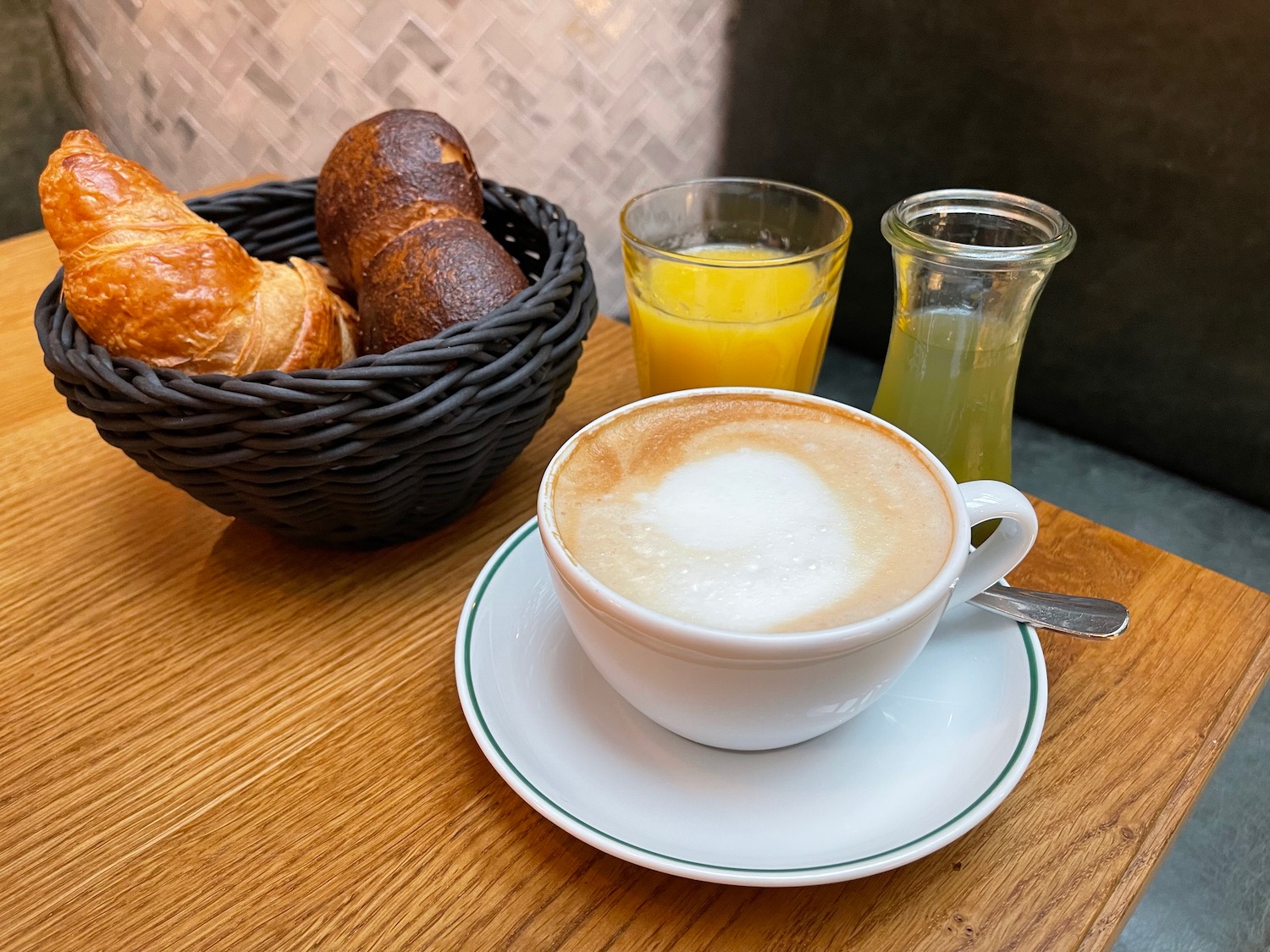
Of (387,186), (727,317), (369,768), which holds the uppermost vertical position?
(387,186)

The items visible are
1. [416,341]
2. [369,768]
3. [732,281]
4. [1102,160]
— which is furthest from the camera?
[1102,160]

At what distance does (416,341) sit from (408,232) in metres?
0.12

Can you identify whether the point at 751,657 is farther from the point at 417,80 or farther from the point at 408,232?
the point at 417,80

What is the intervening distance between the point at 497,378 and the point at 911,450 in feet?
0.84

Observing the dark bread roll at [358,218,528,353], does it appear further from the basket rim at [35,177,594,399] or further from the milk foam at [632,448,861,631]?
the milk foam at [632,448,861,631]

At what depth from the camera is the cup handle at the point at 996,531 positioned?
51cm

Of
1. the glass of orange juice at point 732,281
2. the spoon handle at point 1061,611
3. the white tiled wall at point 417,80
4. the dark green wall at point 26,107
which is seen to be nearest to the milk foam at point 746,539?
the spoon handle at point 1061,611

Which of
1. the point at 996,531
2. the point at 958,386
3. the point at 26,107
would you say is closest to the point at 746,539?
the point at 996,531

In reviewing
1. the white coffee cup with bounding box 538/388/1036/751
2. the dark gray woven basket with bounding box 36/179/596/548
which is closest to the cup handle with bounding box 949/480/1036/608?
the white coffee cup with bounding box 538/388/1036/751

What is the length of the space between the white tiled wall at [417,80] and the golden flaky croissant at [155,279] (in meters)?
0.91

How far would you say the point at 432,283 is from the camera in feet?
2.11

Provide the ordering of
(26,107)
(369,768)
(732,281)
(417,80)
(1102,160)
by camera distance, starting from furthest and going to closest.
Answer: (26,107) → (417,80) → (1102,160) → (732,281) → (369,768)

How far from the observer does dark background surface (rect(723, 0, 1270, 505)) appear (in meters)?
1.13

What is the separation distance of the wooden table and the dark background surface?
0.68 meters
